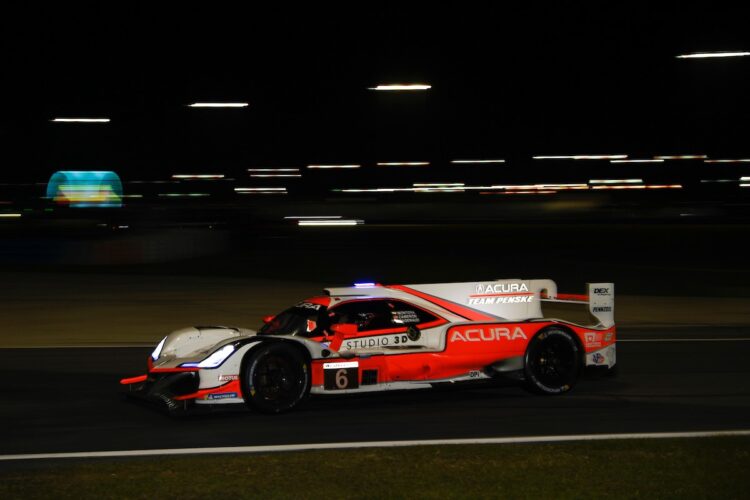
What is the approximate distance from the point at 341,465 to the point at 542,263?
22.7 m

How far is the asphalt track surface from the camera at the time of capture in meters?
7.85

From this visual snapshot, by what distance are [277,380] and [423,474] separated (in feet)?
8.67

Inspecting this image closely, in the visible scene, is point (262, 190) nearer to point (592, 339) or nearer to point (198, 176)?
point (198, 176)

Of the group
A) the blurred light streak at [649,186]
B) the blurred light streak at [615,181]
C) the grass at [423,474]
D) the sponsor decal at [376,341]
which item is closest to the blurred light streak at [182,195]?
the blurred light streak at [615,181]

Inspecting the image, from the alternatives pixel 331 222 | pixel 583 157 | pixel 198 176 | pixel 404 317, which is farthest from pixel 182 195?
pixel 404 317

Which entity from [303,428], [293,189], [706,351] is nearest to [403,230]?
[293,189]

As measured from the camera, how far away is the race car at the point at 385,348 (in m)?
8.55

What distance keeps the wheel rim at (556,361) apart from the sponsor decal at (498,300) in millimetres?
559

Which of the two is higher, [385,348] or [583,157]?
[583,157]

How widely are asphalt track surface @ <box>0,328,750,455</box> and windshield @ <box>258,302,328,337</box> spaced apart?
0.71 m

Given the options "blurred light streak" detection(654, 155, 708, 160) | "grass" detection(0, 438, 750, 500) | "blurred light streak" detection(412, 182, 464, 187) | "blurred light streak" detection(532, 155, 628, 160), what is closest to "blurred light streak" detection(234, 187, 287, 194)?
"blurred light streak" detection(412, 182, 464, 187)

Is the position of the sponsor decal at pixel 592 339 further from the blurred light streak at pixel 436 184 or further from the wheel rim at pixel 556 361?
the blurred light streak at pixel 436 184

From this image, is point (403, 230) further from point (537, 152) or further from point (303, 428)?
point (303, 428)

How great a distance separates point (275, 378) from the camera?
8727 mm
